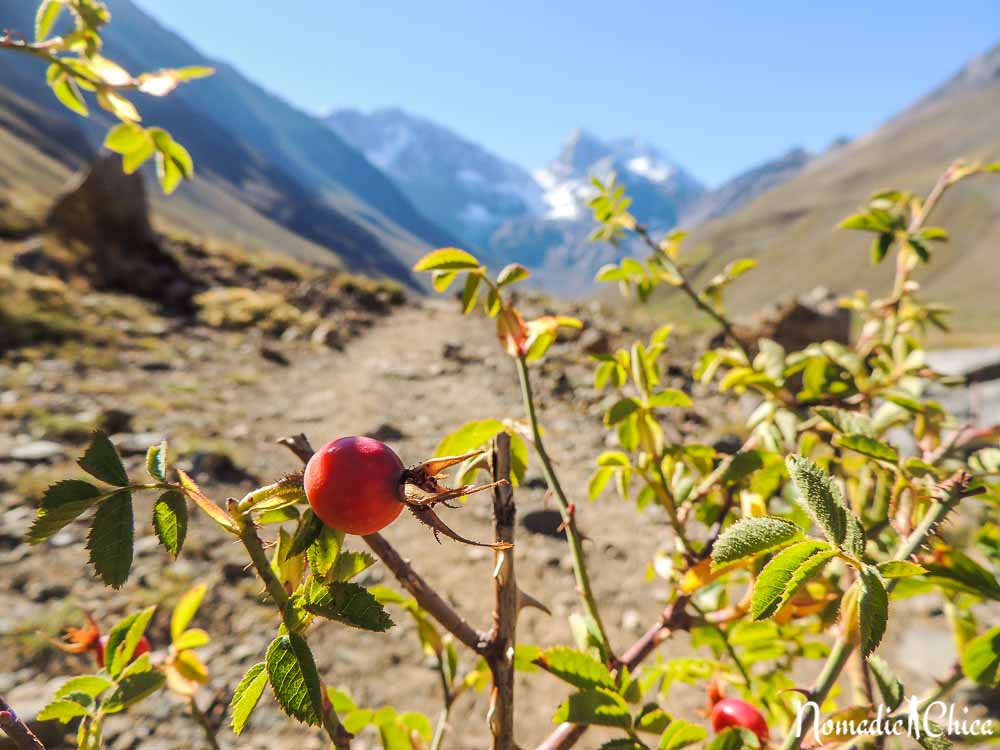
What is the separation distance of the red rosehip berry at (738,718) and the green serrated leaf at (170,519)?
2.82ft

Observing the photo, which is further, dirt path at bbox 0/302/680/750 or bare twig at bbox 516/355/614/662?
dirt path at bbox 0/302/680/750

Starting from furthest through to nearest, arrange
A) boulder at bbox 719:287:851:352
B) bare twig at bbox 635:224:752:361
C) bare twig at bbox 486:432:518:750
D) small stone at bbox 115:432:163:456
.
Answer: boulder at bbox 719:287:851:352 → small stone at bbox 115:432:163:456 → bare twig at bbox 635:224:752:361 → bare twig at bbox 486:432:518:750

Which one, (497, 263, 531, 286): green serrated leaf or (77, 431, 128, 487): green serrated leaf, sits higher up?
(497, 263, 531, 286): green serrated leaf

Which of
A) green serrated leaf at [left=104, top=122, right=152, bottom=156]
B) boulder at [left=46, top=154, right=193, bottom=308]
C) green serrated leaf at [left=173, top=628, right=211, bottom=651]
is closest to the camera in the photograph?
green serrated leaf at [left=173, top=628, right=211, bottom=651]

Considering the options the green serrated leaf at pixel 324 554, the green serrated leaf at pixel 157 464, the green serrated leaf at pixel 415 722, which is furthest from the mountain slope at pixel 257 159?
the green serrated leaf at pixel 324 554

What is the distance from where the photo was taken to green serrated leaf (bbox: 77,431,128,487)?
1.56ft

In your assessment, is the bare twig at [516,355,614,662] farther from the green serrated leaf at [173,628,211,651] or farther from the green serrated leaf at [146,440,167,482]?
the green serrated leaf at [173,628,211,651]

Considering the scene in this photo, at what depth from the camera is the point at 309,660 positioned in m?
0.46

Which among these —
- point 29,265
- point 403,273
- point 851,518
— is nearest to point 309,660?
point 851,518

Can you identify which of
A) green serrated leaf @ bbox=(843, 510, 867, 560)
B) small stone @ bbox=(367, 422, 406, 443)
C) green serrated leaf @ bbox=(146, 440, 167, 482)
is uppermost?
green serrated leaf @ bbox=(843, 510, 867, 560)

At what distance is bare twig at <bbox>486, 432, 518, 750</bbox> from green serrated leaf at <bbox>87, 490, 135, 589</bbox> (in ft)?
1.09

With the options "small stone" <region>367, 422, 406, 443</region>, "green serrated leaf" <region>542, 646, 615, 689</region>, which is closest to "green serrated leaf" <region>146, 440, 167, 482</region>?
"green serrated leaf" <region>542, 646, 615, 689</region>

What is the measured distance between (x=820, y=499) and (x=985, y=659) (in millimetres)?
449

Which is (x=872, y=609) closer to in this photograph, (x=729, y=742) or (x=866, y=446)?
(x=866, y=446)
